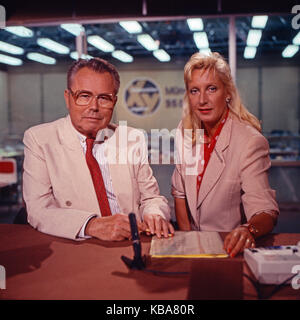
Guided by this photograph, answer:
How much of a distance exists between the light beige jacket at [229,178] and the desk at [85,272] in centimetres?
46

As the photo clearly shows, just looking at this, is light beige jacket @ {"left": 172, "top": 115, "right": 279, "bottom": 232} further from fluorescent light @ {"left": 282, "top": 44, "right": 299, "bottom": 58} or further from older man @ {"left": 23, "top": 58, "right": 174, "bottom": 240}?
fluorescent light @ {"left": 282, "top": 44, "right": 299, "bottom": 58}

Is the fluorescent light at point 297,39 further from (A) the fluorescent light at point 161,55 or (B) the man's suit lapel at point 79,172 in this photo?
(B) the man's suit lapel at point 79,172

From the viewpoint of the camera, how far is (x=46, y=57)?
1111 cm

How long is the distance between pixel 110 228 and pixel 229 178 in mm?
821

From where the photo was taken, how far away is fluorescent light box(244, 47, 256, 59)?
9.58 metres

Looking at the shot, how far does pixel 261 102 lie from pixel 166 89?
277 cm

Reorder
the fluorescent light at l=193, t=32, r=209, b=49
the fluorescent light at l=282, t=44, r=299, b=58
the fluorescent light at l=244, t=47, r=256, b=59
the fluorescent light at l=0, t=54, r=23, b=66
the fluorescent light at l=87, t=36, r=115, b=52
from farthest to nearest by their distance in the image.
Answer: the fluorescent light at l=0, t=54, r=23, b=66 < the fluorescent light at l=244, t=47, r=256, b=59 < the fluorescent light at l=282, t=44, r=299, b=58 < the fluorescent light at l=87, t=36, r=115, b=52 < the fluorescent light at l=193, t=32, r=209, b=49

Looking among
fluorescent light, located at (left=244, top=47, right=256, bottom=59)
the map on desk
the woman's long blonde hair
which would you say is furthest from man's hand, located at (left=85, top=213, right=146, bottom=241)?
fluorescent light, located at (left=244, top=47, right=256, bottom=59)

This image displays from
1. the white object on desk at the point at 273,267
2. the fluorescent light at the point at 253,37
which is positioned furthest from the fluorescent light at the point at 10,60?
the white object on desk at the point at 273,267

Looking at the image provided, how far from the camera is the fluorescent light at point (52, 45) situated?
9.62 metres

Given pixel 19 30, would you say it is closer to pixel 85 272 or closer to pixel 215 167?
pixel 215 167

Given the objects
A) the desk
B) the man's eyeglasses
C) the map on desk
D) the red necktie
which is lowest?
the desk

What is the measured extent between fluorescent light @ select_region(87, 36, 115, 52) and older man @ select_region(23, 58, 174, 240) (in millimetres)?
6116

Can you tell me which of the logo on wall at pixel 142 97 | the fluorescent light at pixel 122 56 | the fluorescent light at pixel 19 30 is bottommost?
the logo on wall at pixel 142 97
